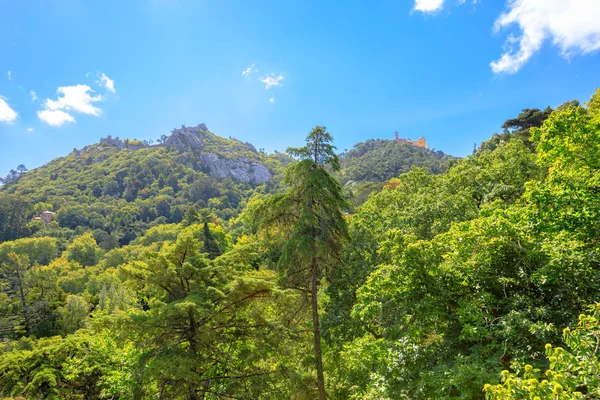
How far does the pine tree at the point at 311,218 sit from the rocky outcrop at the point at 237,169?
453ft

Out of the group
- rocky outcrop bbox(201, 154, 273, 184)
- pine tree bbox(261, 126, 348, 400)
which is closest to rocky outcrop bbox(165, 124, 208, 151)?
rocky outcrop bbox(201, 154, 273, 184)

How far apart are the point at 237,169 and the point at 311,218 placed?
14548 centimetres

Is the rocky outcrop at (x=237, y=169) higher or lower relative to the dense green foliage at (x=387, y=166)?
higher

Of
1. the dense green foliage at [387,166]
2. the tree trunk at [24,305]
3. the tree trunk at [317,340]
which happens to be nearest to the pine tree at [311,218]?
the tree trunk at [317,340]

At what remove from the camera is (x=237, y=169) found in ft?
497

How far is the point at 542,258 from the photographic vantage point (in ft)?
21.9

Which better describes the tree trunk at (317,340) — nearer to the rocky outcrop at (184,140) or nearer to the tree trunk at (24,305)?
the tree trunk at (24,305)

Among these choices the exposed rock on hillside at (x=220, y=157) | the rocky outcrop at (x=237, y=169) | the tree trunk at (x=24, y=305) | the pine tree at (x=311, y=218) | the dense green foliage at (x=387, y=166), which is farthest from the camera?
the exposed rock on hillside at (x=220, y=157)

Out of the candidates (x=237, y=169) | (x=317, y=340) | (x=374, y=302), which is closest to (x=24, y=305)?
(x=317, y=340)

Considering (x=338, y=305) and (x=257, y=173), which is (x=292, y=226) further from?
(x=257, y=173)

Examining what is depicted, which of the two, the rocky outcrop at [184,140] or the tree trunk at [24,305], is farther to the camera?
the rocky outcrop at [184,140]

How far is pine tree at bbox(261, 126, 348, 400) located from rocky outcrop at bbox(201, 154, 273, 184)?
138096 mm

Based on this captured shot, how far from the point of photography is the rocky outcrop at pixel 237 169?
14838cm

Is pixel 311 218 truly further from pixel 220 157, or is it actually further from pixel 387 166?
pixel 220 157
